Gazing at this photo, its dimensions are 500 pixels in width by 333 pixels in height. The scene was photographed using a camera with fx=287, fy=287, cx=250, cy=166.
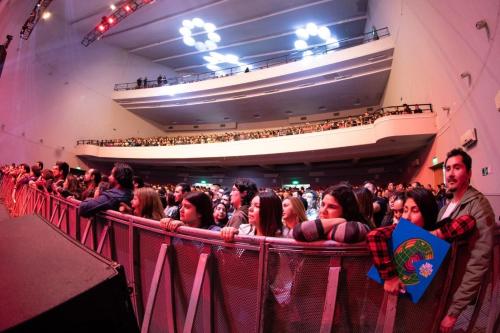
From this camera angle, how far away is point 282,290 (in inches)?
59.1

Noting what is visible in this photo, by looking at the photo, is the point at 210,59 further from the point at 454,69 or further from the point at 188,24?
the point at 454,69

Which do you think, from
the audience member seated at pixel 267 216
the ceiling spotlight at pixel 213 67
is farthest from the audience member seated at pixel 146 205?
the ceiling spotlight at pixel 213 67

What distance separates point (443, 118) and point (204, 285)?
8937 mm

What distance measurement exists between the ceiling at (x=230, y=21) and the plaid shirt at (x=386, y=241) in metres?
16.9

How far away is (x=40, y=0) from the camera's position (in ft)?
42.0

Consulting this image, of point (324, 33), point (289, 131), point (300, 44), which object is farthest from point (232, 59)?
point (289, 131)

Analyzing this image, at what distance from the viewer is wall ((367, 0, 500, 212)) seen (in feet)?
17.8

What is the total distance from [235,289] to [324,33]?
19154 millimetres

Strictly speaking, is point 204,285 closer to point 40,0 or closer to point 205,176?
point 40,0

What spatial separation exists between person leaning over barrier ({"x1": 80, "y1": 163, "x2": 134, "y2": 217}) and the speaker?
5.34 feet

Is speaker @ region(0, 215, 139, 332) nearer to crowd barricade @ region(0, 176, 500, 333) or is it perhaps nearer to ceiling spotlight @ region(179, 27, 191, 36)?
crowd barricade @ region(0, 176, 500, 333)

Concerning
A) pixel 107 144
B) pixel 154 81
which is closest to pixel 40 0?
pixel 107 144

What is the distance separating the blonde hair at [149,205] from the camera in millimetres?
2627

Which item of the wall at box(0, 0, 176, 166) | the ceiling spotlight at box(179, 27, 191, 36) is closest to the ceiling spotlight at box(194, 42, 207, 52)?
the ceiling spotlight at box(179, 27, 191, 36)
